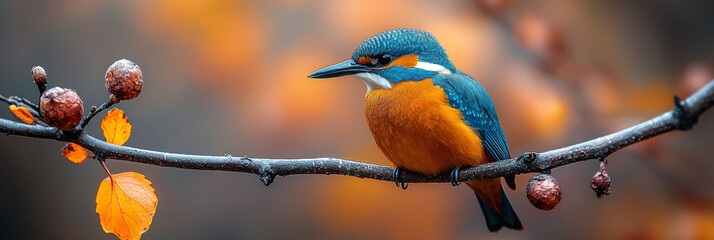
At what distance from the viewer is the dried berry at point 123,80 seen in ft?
1.65

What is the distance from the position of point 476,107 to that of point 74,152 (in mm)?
565

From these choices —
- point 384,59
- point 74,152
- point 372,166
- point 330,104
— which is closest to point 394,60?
point 384,59

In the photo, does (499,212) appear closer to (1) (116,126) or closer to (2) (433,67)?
(2) (433,67)

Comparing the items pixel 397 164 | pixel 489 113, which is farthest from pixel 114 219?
pixel 489 113

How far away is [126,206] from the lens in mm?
531

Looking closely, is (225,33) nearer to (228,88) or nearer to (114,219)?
(228,88)

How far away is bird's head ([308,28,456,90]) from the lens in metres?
0.73

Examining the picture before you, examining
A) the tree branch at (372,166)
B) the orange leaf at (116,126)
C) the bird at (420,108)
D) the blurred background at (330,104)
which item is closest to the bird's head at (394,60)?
the bird at (420,108)

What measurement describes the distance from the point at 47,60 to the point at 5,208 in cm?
35

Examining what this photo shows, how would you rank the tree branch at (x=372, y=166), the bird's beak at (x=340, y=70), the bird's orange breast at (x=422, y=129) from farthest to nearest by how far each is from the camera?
the bird's orange breast at (x=422, y=129) < the bird's beak at (x=340, y=70) < the tree branch at (x=372, y=166)

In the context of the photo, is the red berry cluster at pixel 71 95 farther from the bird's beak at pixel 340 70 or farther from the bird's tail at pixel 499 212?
the bird's tail at pixel 499 212

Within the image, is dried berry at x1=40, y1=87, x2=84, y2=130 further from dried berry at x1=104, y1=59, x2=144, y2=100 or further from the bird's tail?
the bird's tail

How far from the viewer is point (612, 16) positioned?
1.26 metres

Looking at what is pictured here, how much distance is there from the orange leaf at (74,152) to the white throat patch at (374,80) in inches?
13.5
